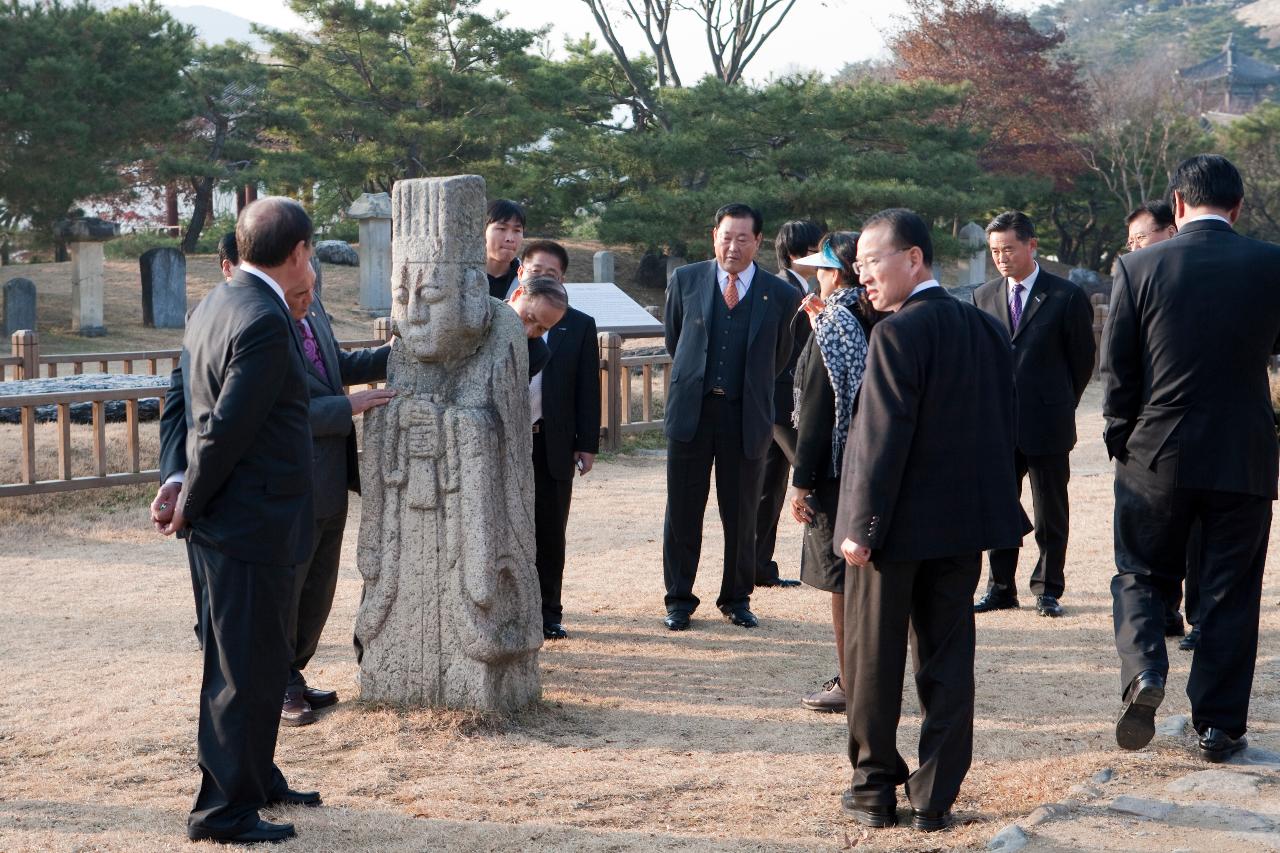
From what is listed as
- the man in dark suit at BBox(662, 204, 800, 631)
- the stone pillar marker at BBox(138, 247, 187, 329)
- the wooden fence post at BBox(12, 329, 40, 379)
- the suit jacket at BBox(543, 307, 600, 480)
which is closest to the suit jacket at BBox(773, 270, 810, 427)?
the man in dark suit at BBox(662, 204, 800, 631)

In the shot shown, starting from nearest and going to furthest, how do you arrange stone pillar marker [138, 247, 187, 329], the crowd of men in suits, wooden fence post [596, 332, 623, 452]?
the crowd of men in suits → wooden fence post [596, 332, 623, 452] → stone pillar marker [138, 247, 187, 329]

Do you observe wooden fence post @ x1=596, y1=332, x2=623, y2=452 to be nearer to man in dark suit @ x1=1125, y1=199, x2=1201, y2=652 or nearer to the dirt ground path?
the dirt ground path

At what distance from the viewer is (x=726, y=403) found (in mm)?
6113

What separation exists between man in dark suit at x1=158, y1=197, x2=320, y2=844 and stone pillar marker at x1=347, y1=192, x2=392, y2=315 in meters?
16.5

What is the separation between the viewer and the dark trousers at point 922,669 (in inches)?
146

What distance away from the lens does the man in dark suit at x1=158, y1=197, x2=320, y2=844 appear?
136 inches

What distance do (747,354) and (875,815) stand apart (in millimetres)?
2745

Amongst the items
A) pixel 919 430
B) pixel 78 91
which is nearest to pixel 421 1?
pixel 78 91

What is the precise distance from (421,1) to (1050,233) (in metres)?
15.8

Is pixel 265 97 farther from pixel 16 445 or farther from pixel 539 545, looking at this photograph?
pixel 539 545

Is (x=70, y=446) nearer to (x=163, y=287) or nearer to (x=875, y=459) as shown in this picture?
(x=875, y=459)

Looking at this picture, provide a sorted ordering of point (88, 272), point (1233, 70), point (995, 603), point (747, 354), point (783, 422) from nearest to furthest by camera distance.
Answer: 1. point (747, 354)
2. point (995, 603)
3. point (783, 422)
4. point (88, 272)
5. point (1233, 70)

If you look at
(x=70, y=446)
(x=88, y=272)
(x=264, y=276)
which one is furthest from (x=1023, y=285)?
(x=88, y=272)

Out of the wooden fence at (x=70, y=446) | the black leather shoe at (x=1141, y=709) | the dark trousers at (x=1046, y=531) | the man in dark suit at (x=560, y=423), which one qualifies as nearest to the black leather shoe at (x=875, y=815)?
the black leather shoe at (x=1141, y=709)
